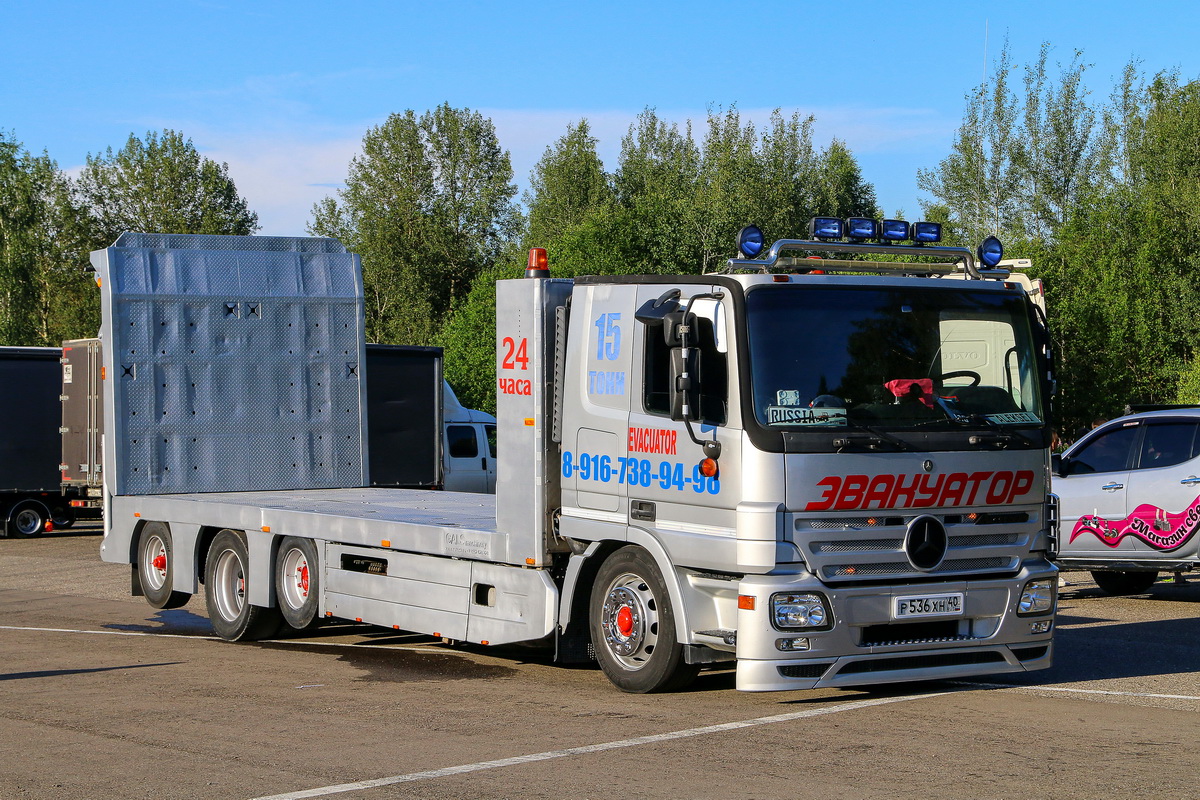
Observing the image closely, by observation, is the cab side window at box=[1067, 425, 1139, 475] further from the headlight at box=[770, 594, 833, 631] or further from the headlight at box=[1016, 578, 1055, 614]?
the headlight at box=[770, 594, 833, 631]

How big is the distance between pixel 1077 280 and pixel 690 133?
26717 millimetres

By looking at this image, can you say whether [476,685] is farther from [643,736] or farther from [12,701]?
[12,701]

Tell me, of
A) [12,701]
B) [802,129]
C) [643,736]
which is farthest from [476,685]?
[802,129]

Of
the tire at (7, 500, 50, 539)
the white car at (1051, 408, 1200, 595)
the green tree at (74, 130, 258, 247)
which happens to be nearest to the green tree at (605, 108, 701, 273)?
the green tree at (74, 130, 258, 247)

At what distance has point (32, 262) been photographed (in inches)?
2279

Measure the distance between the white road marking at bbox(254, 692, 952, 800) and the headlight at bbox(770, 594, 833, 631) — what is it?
1.85ft

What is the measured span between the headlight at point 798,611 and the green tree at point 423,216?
54.9 metres

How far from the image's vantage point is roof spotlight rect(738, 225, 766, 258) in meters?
8.25

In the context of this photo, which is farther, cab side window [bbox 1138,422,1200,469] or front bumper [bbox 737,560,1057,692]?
cab side window [bbox 1138,422,1200,469]

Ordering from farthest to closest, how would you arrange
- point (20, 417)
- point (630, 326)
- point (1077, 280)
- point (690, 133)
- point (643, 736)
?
1. point (690, 133)
2. point (1077, 280)
3. point (20, 417)
4. point (630, 326)
5. point (643, 736)

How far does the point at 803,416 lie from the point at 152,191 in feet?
196

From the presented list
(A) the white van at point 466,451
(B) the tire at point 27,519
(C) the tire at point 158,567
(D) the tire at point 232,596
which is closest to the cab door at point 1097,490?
(D) the tire at point 232,596

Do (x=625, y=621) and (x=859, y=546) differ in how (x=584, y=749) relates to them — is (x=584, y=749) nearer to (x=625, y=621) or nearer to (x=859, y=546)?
(x=625, y=621)

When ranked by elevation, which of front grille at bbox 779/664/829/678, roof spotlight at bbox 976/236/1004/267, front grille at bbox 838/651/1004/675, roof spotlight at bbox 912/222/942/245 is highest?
roof spotlight at bbox 912/222/942/245
